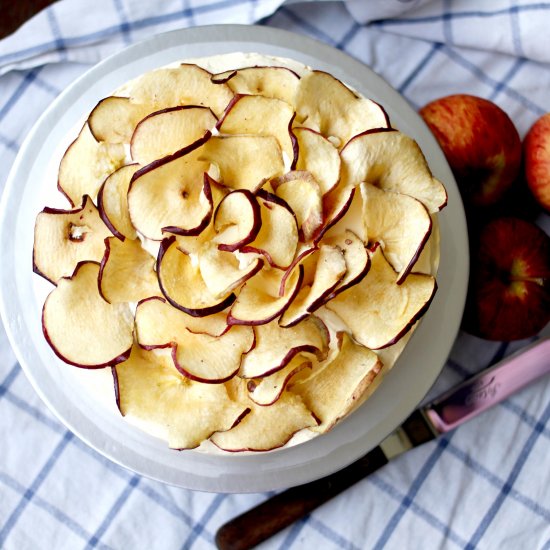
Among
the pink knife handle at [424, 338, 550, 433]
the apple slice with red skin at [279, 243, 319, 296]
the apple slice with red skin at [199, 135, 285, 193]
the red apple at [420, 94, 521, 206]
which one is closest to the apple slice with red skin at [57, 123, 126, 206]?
the apple slice with red skin at [199, 135, 285, 193]

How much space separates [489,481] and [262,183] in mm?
659

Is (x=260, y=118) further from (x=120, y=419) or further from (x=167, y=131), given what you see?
(x=120, y=419)

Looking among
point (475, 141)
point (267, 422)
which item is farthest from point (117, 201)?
point (475, 141)

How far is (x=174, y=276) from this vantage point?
81 centimetres

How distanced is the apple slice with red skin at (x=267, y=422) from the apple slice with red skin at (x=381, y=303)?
0.11 metres

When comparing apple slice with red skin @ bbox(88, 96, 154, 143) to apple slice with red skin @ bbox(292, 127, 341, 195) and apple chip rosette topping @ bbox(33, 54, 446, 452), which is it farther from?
apple slice with red skin @ bbox(292, 127, 341, 195)

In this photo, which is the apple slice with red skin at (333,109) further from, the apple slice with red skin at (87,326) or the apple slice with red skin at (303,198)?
the apple slice with red skin at (87,326)

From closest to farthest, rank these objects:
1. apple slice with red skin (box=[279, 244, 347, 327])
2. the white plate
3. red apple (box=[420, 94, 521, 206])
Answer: apple slice with red skin (box=[279, 244, 347, 327])
the white plate
red apple (box=[420, 94, 521, 206])

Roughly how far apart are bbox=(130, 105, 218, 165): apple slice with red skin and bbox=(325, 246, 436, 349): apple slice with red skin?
0.73ft

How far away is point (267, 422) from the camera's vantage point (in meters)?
0.86

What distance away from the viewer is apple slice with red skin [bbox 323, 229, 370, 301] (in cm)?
79

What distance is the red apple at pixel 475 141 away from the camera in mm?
1132

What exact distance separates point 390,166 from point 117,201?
287 mm

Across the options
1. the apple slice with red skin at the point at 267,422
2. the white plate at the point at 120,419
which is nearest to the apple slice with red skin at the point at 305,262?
the apple slice with red skin at the point at 267,422
